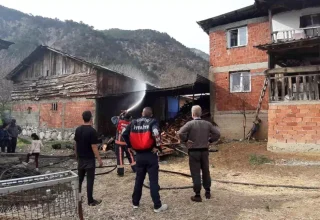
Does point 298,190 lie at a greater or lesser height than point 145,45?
lesser

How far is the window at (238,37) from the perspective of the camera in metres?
16.0

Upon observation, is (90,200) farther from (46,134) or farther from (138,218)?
(46,134)

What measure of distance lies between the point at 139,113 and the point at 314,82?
1225 cm

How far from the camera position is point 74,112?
65.1 feet

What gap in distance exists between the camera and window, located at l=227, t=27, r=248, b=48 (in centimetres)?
1605

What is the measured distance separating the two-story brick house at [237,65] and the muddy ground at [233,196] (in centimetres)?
610

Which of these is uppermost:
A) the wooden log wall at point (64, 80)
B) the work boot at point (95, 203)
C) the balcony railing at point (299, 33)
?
the balcony railing at point (299, 33)

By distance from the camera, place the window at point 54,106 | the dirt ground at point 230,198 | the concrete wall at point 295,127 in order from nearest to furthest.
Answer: the dirt ground at point 230,198, the concrete wall at point 295,127, the window at point 54,106

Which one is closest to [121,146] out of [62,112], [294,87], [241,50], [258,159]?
[258,159]

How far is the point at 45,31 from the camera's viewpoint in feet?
244

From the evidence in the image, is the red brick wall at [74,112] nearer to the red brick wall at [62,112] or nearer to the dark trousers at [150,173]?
the red brick wall at [62,112]

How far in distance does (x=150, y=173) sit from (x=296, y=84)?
8255mm

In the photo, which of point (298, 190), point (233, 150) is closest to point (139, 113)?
point (233, 150)

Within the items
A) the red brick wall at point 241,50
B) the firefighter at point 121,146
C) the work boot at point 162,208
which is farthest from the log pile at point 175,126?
the work boot at point 162,208
